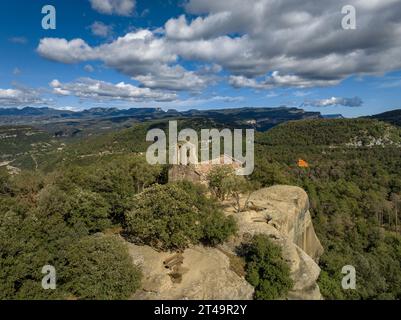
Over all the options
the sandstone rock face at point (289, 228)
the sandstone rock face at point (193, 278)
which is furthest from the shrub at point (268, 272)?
the sandstone rock face at point (289, 228)

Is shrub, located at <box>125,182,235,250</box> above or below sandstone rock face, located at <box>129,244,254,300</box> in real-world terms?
above

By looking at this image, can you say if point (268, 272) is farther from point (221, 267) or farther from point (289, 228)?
point (289, 228)

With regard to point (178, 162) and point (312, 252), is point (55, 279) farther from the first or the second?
point (312, 252)

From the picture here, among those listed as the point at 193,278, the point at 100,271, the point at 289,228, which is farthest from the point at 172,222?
the point at 289,228

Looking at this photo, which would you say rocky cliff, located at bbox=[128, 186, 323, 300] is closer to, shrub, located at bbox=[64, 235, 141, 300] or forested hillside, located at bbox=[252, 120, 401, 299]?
shrub, located at bbox=[64, 235, 141, 300]

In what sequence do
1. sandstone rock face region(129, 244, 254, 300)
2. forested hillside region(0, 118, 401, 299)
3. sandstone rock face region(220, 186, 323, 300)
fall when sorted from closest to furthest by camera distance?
forested hillside region(0, 118, 401, 299) < sandstone rock face region(129, 244, 254, 300) < sandstone rock face region(220, 186, 323, 300)

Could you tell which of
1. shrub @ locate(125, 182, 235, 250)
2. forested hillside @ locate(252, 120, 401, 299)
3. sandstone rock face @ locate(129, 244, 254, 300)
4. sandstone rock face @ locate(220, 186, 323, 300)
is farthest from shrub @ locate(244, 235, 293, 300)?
forested hillside @ locate(252, 120, 401, 299)

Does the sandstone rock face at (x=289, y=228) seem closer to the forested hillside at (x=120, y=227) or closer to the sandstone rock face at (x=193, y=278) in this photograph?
the forested hillside at (x=120, y=227)
